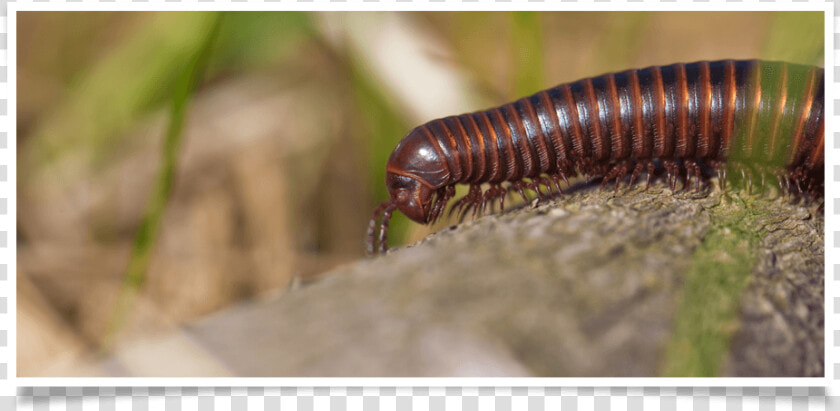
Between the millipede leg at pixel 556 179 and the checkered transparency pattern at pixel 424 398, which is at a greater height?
the millipede leg at pixel 556 179

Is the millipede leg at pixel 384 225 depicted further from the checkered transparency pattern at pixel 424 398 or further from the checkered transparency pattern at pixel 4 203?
the checkered transparency pattern at pixel 4 203

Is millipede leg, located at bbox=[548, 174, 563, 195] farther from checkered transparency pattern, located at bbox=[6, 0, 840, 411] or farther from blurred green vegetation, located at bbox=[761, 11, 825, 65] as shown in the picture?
blurred green vegetation, located at bbox=[761, 11, 825, 65]

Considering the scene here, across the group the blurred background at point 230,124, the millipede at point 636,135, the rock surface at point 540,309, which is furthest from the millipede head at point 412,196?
the rock surface at point 540,309

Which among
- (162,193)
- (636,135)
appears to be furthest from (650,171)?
(162,193)

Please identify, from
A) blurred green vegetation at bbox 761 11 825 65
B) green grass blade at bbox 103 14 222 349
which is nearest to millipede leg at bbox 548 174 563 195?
blurred green vegetation at bbox 761 11 825 65

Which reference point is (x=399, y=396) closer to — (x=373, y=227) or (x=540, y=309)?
(x=540, y=309)

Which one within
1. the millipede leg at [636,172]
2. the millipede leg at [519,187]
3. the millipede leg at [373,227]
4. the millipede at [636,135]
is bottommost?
the millipede leg at [373,227]
